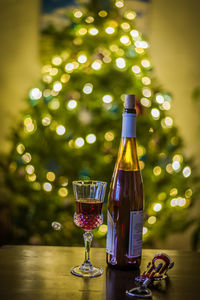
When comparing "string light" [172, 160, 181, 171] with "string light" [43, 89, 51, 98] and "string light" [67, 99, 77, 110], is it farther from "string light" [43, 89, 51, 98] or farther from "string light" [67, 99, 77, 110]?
"string light" [43, 89, 51, 98]

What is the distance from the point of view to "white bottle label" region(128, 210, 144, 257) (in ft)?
2.84

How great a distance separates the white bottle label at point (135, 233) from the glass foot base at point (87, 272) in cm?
8

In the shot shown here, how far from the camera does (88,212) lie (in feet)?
2.80

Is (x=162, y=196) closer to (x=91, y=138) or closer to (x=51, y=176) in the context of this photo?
(x=91, y=138)

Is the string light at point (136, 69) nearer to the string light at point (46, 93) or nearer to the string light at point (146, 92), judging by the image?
the string light at point (146, 92)

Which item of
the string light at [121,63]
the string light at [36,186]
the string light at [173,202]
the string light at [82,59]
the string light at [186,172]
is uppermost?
the string light at [82,59]

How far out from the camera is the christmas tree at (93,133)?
213 centimetres

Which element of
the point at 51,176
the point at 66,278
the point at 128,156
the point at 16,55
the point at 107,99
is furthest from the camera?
the point at 16,55

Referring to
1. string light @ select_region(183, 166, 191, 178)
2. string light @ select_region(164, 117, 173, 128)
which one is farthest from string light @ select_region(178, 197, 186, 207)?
string light @ select_region(164, 117, 173, 128)

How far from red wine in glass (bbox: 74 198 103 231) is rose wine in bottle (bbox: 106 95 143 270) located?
4 cm

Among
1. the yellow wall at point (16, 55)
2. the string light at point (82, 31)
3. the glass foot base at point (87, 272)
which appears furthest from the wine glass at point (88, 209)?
the yellow wall at point (16, 55)

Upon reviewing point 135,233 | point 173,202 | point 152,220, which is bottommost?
point 152,220

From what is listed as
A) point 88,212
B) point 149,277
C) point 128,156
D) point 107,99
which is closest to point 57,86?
point 107,99

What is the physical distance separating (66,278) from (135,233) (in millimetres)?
177
